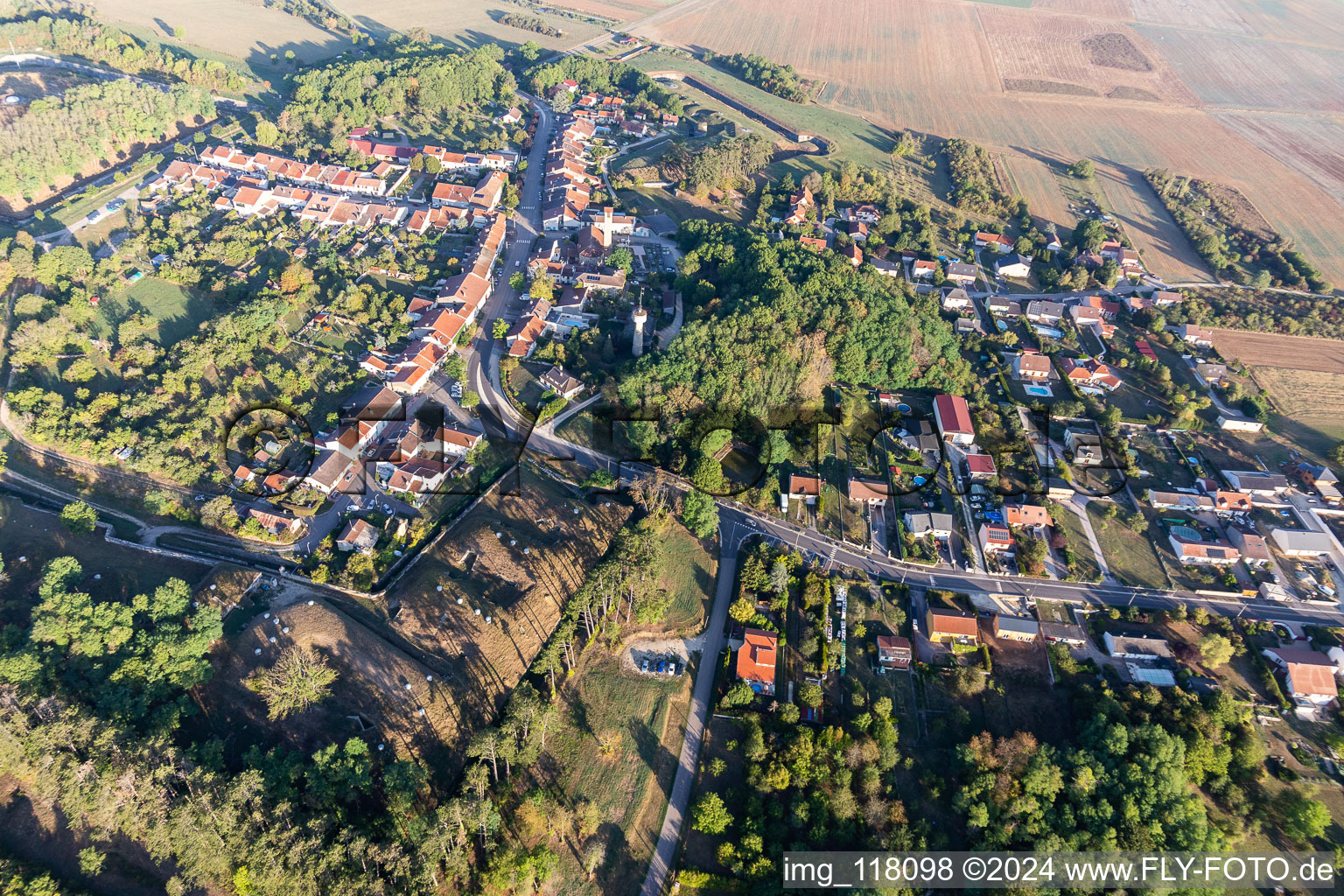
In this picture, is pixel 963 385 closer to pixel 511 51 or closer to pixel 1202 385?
pixel 1202 385

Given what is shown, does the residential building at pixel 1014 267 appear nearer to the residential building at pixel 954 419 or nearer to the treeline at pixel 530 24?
the residential building at pixel 954 419

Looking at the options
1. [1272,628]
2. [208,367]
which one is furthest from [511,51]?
[1272,628]

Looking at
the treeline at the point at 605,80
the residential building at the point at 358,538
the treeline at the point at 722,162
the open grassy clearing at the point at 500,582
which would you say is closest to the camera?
the open grassy clearing at the point at 500,582

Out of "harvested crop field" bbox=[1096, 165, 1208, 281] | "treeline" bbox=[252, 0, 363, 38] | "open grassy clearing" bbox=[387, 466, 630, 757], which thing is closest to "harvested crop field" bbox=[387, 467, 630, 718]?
"open grassy clearing" bbox=[387, 466, 630, 757]

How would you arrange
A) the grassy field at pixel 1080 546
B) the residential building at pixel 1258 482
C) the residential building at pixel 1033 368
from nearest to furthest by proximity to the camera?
the grassy field at pixel 1080 546 → the residential building at pixel 1258 482 → the residential building at pixel 1033 368

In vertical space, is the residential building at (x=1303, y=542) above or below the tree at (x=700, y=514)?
above

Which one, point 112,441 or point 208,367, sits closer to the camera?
point 112,441

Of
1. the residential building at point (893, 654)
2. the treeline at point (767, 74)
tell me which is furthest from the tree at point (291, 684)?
the treeline at point (767, 74)
